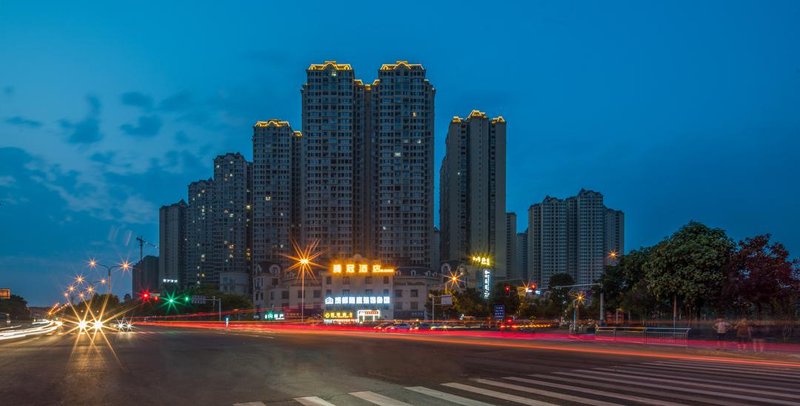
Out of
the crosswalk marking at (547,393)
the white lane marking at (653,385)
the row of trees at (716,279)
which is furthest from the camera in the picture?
the row of trees at (716,279)

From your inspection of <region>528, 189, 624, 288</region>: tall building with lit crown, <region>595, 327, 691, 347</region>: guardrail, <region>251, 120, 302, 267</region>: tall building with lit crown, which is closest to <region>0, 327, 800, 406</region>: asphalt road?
<region>595, 327, 691, 347</region>: guardrail

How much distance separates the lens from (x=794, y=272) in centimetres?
3425

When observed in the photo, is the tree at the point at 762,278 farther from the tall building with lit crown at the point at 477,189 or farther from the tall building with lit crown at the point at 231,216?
the tall building with lit crown at the point at 231,216

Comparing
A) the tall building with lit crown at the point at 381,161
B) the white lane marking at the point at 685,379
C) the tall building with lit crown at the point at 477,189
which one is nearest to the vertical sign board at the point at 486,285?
the tall building with lit crown at the point at 381,161

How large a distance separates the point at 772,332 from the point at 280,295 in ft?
351

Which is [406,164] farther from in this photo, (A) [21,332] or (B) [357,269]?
(A) [21,332]

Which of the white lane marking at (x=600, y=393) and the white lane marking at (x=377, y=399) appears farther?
the white lane marking at (x=600, y=393)

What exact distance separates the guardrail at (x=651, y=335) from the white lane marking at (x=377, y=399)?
75.7 ft

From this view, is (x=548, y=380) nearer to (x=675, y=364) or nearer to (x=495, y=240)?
(x=675, y=364)

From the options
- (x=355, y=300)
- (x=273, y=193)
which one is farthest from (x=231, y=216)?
(x=355, y=300)

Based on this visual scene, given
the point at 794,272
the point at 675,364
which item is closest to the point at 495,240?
the point at 794,272

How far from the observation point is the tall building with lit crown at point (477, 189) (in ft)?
502

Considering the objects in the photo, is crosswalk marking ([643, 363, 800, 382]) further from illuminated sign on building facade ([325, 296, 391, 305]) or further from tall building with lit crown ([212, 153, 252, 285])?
tall building with lit crown ([212, 153, 252, 285])

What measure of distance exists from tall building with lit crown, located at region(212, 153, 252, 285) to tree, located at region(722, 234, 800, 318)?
154 meters
